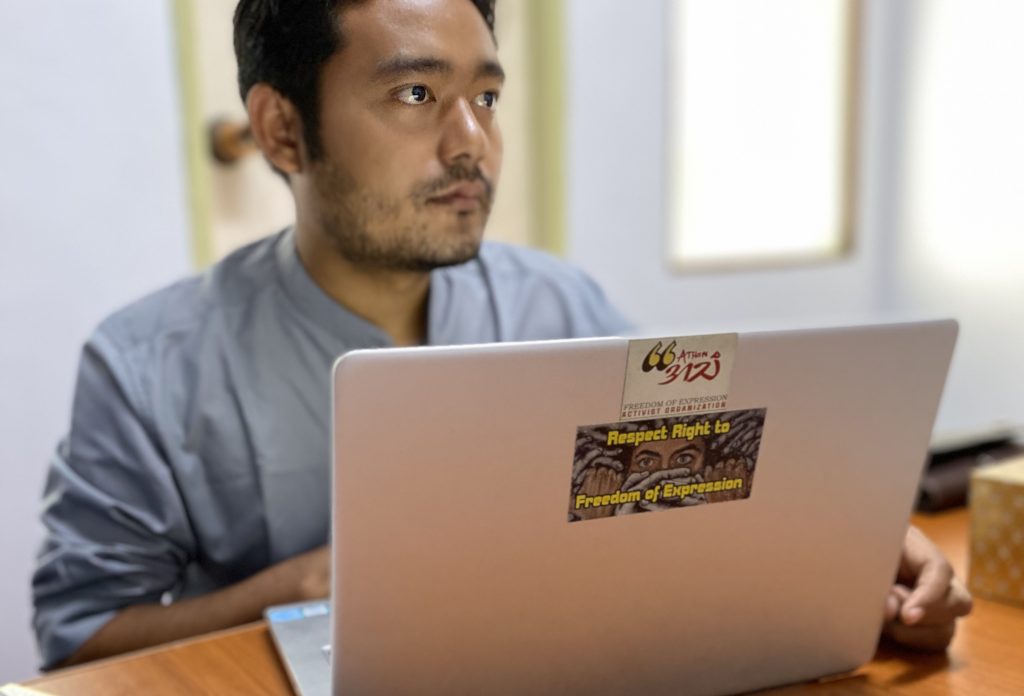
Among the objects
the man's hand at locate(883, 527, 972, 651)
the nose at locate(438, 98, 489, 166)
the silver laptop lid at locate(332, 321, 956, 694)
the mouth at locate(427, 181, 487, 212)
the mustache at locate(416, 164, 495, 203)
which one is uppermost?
the nose at locate(438, 98, 489, 166)

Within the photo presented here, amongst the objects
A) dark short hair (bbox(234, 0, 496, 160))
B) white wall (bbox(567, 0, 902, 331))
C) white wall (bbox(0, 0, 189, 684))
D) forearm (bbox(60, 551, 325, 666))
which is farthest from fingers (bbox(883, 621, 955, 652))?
white wall (bbox(567, 0, 902, 331))

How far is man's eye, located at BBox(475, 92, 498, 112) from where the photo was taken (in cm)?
98

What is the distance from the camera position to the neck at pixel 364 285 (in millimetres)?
1123

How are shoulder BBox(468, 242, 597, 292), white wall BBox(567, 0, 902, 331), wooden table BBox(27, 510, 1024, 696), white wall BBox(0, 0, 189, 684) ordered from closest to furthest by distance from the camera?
wooden table BBox(27, 510, 1024, 696), shoulder BBox(468, 242, 597, 292), white wall BBox(0, 0, 189, 684), white wall BBox(567, 0, 902, 331)

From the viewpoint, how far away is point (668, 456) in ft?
2.13

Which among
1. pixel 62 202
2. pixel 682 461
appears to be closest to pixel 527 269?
pixel 682 461

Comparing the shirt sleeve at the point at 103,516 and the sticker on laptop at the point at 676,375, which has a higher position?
the sticker on laptop at the point at 676,375

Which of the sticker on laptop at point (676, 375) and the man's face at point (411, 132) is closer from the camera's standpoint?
the sticker on laptop at point (676, 375)

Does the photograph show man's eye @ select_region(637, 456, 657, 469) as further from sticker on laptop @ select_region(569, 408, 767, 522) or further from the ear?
the ear

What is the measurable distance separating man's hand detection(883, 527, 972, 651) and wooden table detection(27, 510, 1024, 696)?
0.01 m

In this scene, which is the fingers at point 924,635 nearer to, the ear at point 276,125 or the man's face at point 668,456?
the man's face at point 668,456

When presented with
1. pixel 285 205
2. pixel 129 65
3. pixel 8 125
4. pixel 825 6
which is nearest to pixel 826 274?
pixel 825 6

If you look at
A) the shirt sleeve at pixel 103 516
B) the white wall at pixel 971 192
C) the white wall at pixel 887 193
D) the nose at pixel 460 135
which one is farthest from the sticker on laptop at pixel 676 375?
the white wall at pixel 971 192

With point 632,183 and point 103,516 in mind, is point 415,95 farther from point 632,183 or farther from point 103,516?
point 632,183
